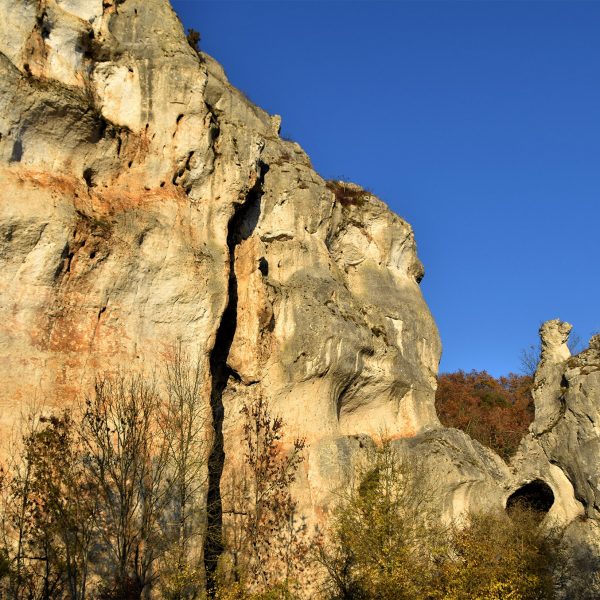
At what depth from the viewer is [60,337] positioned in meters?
18.2

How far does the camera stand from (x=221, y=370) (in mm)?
Result: 22625

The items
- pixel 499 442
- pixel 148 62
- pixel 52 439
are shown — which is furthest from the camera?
pixel 499 442

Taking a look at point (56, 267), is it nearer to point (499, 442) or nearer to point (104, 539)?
point (104, 539)

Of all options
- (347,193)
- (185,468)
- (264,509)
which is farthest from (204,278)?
(347,193)

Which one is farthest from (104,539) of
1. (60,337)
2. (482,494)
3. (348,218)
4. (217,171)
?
(348,218)

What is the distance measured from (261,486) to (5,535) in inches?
309

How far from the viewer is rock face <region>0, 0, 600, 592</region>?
18547mm

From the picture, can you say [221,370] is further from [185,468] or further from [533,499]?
[533,499]

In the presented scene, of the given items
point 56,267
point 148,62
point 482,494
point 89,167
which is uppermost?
point 148,62

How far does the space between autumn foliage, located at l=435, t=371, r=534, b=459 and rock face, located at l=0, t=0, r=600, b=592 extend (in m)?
12.2

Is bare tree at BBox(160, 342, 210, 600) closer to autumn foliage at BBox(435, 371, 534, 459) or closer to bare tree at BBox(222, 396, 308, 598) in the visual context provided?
bare tree at BBox(222, 396, 308, 598)

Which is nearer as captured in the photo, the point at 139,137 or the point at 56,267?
the point at 56,267

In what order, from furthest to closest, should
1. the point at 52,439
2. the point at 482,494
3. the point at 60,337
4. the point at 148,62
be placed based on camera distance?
the point at 482,494, the point at 148,62, the point at 60,337, the point at 52,439

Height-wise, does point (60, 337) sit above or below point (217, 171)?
below
